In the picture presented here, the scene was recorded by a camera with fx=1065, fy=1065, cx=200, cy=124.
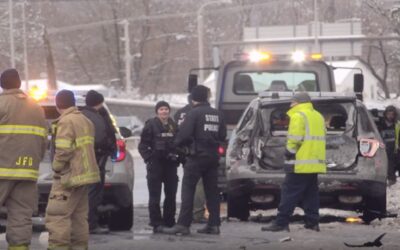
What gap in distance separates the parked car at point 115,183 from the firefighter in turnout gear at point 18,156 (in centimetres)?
195

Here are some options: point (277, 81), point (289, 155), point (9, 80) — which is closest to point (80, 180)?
point (9, 80)

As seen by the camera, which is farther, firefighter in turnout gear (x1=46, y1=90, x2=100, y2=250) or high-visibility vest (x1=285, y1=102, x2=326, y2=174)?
high-visibility vest (x1=285, y1=102, x2=326, y2=174)

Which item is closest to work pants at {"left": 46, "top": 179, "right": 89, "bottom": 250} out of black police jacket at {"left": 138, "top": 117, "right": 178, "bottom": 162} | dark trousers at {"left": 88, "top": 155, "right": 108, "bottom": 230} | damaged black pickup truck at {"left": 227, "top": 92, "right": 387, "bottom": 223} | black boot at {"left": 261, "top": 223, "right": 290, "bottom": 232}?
dark trousers at {"left": 88, "top": 155, "right": 108, "bottom": 230}

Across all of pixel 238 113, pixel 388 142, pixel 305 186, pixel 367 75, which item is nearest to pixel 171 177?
pixel 305 186

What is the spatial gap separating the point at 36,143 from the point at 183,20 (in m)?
56.3

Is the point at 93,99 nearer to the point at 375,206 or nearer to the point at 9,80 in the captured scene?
the point at 9,80

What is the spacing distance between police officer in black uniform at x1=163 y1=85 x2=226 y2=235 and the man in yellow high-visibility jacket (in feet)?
2.30

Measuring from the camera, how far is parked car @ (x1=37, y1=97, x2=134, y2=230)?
37.2 ft

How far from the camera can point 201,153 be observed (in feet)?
36.6

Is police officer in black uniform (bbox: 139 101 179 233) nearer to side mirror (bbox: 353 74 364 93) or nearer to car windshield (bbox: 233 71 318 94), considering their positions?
car windshield (bbox: 233 71 318 94)

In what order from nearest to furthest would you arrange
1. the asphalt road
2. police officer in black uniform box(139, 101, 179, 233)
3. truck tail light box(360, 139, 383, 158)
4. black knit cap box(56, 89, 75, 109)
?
1. black knit cap box(56, 89, 75, 109)
2. the asphalt road
3. police officer in black uniform box(139, 101, 179, 233)
4. truck tail light box(360, 139, 383, 158)

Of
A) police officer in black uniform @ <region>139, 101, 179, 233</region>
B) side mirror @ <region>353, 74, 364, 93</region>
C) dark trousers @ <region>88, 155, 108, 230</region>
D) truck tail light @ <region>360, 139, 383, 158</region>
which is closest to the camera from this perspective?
dark trousers @ <region>88, 155, 108, 230</region>

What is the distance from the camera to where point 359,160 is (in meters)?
12.1

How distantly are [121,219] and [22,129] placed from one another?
2.84 m
